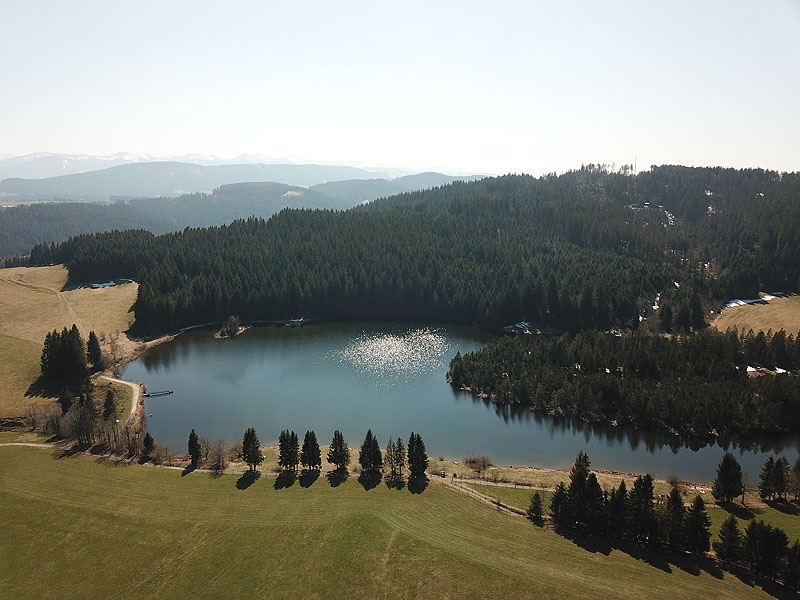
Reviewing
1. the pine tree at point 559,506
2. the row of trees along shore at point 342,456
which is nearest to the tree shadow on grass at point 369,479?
the row of trees along shore at point 342,456

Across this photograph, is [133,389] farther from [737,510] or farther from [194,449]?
[737,510]

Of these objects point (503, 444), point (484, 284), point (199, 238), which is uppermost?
point (199, 238)

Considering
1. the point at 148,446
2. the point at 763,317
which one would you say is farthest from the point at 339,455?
the point at 763,317

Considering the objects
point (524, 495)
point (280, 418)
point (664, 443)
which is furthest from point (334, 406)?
point (664, 443)

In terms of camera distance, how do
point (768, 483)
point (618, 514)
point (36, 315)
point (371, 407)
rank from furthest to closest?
1. point (36, 315)
2. point (371, 407)
3. point (768, 483)
4. point (618, 514)

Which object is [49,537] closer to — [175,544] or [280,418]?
[175,544]

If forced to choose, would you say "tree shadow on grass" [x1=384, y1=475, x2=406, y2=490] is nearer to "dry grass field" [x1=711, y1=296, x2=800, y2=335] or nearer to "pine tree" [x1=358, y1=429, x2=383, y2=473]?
"pine tree" [x1=358, y1=429, x2=383, y2=473]
